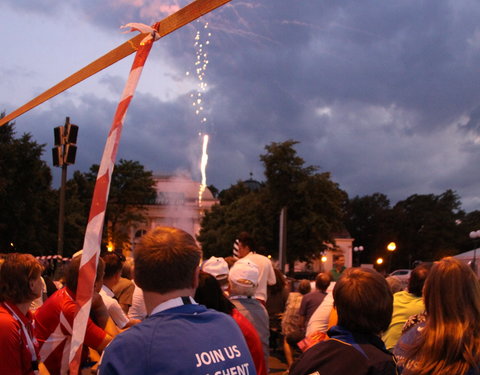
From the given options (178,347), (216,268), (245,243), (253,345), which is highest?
(245,243)

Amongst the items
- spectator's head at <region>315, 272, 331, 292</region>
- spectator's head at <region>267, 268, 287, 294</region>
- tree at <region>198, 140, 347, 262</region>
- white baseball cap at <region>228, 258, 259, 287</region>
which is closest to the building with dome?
tree at <region>198, 140, 347, 262</region>

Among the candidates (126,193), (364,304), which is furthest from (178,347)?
(126,193)

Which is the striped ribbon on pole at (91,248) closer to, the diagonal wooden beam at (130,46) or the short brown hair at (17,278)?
the short brown hair at (17,278)

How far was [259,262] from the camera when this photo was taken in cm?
715

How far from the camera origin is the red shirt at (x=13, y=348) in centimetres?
336

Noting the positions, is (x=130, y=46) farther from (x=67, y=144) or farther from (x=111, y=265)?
(x=67, y=144)

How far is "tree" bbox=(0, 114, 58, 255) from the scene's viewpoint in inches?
1610

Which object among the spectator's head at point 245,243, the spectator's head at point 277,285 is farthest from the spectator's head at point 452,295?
the spectator's head at point 277,285

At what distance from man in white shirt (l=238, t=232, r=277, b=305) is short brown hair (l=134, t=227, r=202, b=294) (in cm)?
448

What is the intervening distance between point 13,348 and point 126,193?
72990 millimetres

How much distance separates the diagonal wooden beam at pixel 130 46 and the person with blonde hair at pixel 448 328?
7.53 feet

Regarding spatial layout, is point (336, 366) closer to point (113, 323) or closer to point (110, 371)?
point (110, 371)

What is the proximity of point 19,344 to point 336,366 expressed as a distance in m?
1.99

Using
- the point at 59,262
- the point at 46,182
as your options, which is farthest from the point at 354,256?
the point at 59,262
